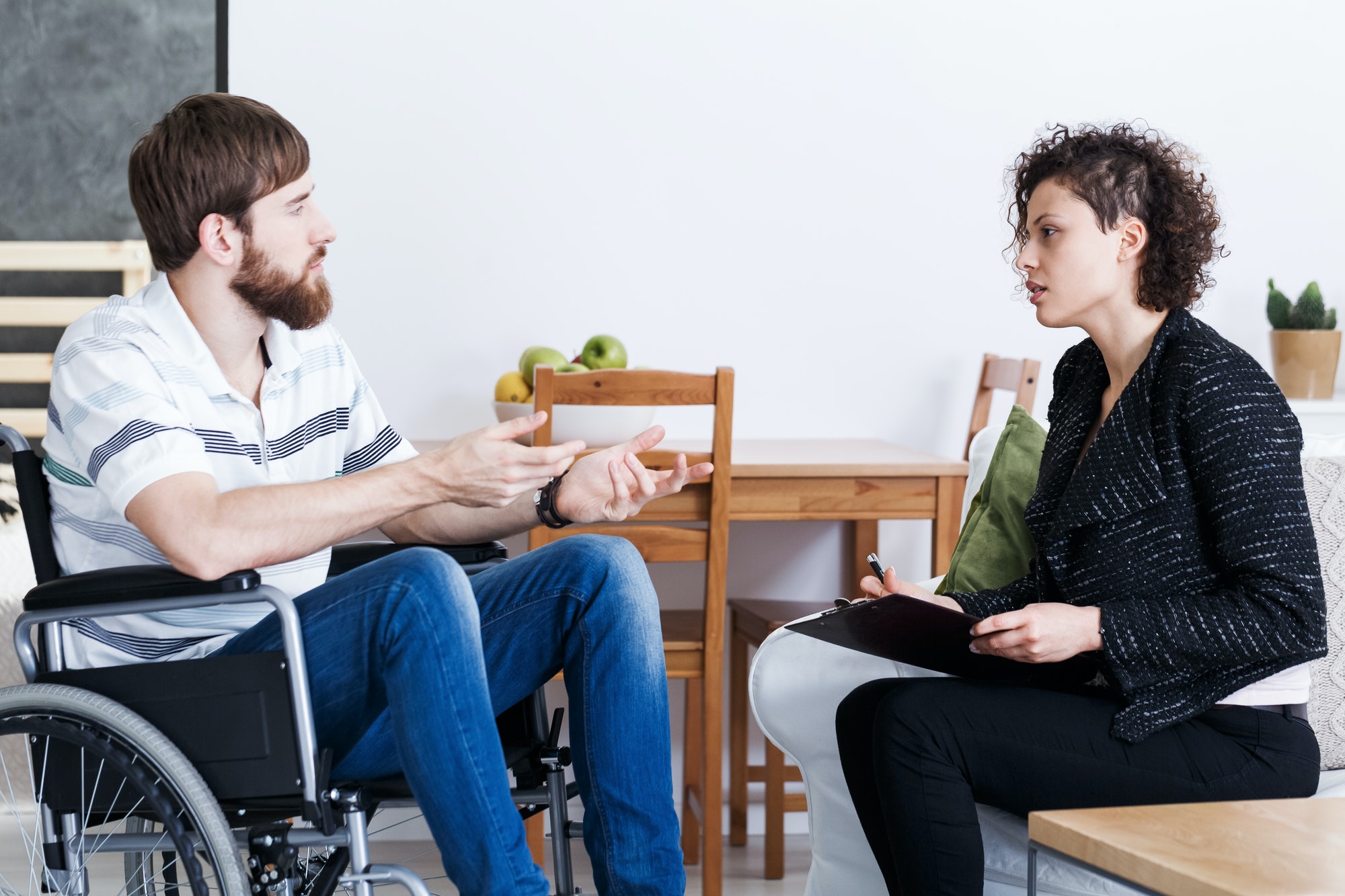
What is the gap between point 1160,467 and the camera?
1312 mm

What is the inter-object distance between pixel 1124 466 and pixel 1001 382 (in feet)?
3.81

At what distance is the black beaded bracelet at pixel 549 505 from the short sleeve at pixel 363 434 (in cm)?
18

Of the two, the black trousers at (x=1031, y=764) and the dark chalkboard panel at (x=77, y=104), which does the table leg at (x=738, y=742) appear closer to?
the black trousers at (x=1031, y=764)

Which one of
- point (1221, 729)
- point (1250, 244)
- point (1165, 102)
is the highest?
point (1165, 102)

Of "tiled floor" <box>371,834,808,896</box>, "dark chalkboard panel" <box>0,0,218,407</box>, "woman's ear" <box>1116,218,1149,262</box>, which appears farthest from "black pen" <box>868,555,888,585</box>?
"dark chalkboard panel" <box>0,0,218,407</box>

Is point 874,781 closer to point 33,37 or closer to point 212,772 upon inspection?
point 212,772

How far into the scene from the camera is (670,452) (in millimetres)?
1987

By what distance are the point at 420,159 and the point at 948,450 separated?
4.28 ft

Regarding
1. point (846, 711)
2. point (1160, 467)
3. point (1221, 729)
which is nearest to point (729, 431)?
point (846, 711)

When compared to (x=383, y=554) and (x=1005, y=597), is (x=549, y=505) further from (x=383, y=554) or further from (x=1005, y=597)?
(x=1005, y=597)

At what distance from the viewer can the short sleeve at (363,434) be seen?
146 cm

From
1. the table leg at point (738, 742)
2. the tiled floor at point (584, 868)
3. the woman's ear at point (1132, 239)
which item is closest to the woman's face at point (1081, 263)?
the woman's ear at point (1132, 239)

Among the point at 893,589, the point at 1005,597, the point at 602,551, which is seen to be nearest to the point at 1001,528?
the point at 1005,597

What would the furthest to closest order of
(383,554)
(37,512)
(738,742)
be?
(738,742), (383,554), (37,512)
